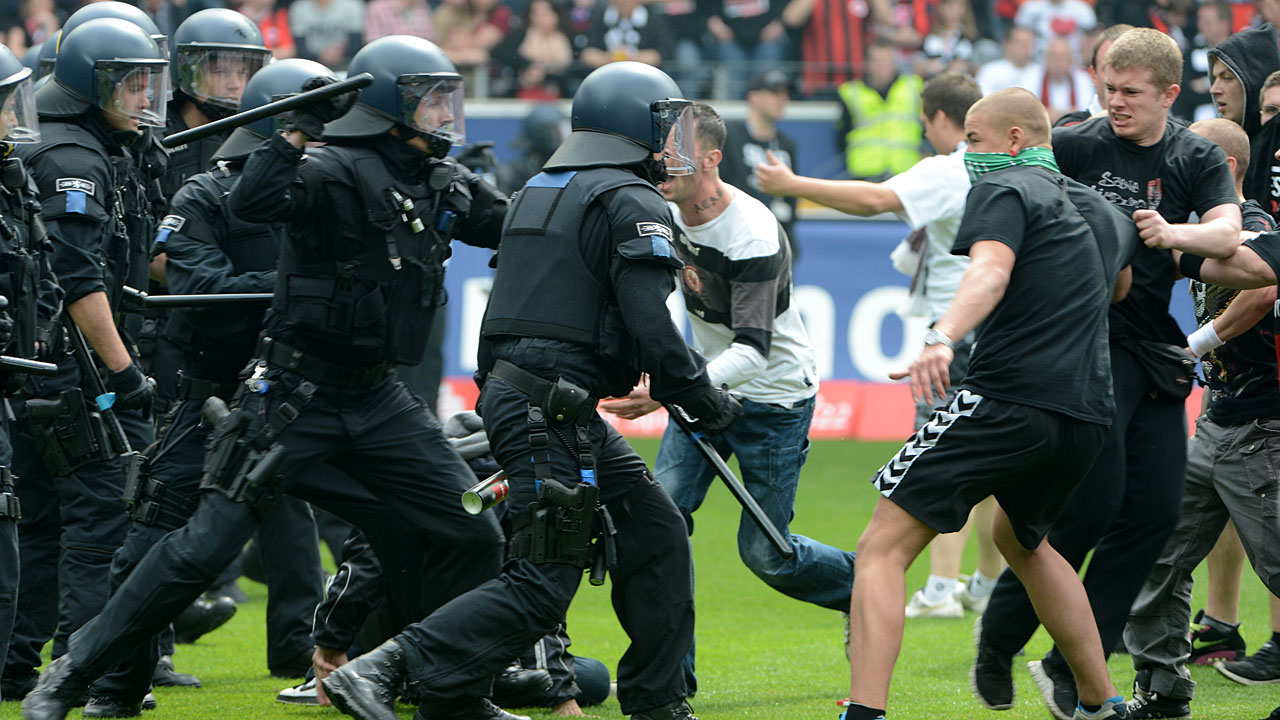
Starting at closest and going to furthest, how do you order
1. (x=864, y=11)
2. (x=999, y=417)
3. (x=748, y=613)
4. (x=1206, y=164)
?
(x=999, y=417), (x=1206, y=164), (x=748, y=613), (x=864, y=11)

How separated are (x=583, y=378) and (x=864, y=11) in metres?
13.1

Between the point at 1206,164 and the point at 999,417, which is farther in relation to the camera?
the point at 1206,164

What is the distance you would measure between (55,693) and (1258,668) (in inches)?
184

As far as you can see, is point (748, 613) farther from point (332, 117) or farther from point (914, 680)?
point (332, 117)

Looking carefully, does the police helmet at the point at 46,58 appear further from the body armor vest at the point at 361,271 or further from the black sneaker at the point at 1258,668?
the black sneaker at the point at 1258,668

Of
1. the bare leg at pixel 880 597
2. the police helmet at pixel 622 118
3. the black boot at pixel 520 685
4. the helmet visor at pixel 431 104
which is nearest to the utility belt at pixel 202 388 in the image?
the helmet visor at pixel 431 104

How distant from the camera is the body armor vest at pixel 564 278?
499 centimetres

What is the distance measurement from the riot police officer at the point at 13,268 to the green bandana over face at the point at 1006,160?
9.79ft

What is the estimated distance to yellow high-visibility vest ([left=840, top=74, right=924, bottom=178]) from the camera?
1595 centimetres

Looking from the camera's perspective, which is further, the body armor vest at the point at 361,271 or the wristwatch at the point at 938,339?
the body armor vest at the point at 361,271

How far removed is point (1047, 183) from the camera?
5.00 meters

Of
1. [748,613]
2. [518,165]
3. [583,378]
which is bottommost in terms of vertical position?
[748,613]

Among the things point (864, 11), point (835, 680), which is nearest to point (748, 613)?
point (835, 680)

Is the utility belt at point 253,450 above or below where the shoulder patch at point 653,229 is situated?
below
